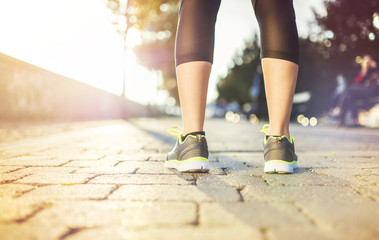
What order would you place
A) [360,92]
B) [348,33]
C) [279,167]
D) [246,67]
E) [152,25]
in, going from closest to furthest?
[279,167], [360,92], [348,33], [152,25], [246,67]

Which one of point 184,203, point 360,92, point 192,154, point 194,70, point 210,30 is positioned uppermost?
point 360,92

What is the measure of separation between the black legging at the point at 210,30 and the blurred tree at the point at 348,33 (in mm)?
10362

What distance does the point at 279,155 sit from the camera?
1.76 metres

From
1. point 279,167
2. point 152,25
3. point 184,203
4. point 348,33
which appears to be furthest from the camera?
point 152,25

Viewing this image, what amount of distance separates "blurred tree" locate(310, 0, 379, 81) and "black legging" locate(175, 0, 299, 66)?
10362 millimetres

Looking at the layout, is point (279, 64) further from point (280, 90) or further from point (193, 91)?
point (193, 91)

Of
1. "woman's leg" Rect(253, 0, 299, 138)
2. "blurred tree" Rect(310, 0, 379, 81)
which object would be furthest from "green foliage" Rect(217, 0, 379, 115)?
"woman's leg" Rect(253, 0, 299, 138)

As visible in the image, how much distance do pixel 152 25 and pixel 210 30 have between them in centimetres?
1851

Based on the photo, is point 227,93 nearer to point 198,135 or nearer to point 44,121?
point 44,121

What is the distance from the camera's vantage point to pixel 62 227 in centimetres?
93

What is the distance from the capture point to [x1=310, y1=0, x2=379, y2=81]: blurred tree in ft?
38.0

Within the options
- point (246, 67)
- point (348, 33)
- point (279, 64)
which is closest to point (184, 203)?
point (279, 64)

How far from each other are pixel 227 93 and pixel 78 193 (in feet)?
142

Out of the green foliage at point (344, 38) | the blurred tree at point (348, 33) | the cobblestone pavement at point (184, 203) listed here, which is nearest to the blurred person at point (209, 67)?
the cobblestone pavement at point (184, 203)
